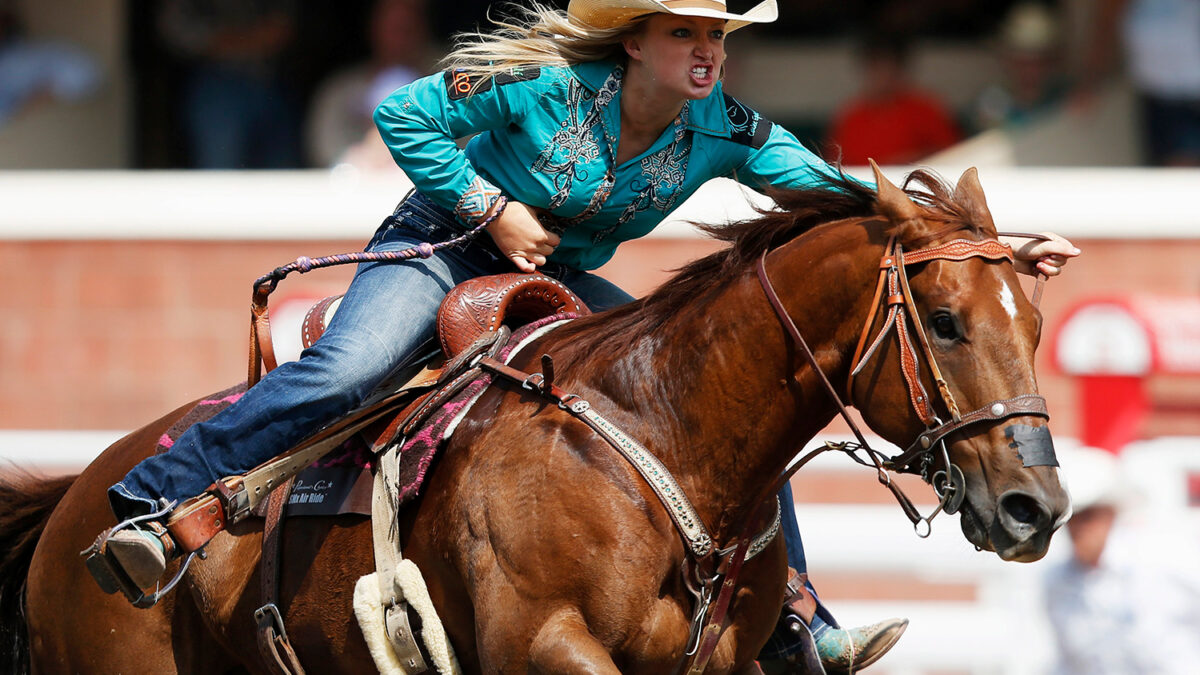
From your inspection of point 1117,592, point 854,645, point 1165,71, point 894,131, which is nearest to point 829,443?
point 854,645

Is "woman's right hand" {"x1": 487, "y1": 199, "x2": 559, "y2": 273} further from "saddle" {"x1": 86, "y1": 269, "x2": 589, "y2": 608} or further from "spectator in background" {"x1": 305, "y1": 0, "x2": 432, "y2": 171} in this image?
"spectator in background" {"x1": 305, "y1": 0, "x2": 432, "y2": 171}

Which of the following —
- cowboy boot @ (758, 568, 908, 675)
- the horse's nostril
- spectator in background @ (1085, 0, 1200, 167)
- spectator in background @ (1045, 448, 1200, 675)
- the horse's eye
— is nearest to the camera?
the horse's nostril

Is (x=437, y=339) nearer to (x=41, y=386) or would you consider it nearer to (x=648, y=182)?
(x=648, y=182)

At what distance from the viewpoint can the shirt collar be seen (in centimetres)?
360

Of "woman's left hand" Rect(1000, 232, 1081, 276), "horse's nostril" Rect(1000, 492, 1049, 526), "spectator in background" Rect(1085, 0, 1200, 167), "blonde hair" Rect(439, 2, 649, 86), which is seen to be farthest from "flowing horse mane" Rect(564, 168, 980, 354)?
"spectator in background" Rect(1085, 0, 1200, 167)

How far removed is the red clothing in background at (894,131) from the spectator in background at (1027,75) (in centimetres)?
43

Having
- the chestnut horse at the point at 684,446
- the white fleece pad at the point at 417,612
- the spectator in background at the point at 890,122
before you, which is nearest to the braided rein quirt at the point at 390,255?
the chestnut horse at the point at 684,446

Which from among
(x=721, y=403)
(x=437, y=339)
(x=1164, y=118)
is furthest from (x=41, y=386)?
(x=1164, y=118)

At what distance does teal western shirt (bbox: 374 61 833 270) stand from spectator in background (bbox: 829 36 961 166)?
5.08 m

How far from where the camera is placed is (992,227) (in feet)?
10.2

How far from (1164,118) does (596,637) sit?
677cm

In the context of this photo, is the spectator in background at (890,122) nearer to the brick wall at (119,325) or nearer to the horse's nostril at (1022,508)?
the brick wall at (119,325)

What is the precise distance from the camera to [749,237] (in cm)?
339

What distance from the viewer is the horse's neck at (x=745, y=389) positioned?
322 cm
